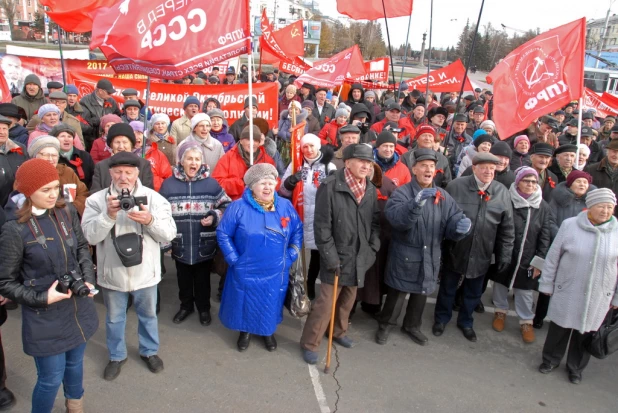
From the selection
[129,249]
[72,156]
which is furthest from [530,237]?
[72,156]

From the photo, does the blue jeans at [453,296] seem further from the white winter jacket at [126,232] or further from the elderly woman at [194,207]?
the white winter jacket at [126,232]

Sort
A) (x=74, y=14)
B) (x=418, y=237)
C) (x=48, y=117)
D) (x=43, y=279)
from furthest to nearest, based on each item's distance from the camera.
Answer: (x=74, y=14), (x=48, y=117), (x=418, y=237), (x=43, y=279)

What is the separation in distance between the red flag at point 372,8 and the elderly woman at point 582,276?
20.8ft

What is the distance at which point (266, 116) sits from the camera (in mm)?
8195

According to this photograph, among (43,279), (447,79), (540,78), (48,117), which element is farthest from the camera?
(447,79)

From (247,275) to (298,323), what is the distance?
3.59 feet

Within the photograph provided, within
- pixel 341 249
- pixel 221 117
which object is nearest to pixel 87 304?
pixel 341 249

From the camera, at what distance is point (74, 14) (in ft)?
20.0

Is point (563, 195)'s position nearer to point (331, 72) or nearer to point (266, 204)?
point (266, 204)

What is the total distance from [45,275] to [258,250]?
164 cm

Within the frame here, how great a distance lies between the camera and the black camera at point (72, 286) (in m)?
2.84

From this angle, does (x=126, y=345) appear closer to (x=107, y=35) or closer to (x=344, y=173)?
(x=344, y=173)

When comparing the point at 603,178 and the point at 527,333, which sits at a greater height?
the point at 603,178

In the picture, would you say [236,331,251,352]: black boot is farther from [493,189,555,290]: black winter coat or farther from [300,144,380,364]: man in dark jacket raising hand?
[493,189,555,290]: black winter coat
